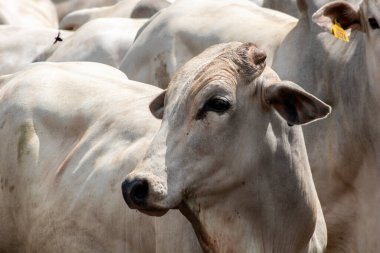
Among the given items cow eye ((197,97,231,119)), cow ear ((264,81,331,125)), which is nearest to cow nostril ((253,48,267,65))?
cow ear ((264,81,331,125))

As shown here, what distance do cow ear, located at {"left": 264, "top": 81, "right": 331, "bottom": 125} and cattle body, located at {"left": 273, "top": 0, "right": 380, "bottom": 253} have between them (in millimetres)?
1576

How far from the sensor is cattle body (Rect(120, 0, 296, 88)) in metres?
8.81

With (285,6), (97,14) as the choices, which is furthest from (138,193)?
(97,14)

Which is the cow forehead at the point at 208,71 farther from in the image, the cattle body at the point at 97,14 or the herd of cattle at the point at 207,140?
the cattle body at the point at 97,14

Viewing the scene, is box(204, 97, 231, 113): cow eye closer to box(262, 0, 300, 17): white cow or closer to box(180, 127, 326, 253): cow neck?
box(180, 127, 326, 253): cow neck

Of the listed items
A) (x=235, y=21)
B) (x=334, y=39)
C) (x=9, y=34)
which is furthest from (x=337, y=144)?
(x=9, y=34)

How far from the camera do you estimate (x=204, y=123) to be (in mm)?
5867

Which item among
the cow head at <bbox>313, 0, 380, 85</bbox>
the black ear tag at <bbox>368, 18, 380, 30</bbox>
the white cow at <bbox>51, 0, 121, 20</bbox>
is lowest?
the white cow at <bbox>51, 0, 121, 20</bbox>

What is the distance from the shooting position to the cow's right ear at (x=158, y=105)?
20.8 feet

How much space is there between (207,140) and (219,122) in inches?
3.8

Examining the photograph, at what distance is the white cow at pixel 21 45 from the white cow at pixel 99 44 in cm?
86

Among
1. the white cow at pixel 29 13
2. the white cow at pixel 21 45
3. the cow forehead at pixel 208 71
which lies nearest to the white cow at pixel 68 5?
the white cow at pixel 29 13

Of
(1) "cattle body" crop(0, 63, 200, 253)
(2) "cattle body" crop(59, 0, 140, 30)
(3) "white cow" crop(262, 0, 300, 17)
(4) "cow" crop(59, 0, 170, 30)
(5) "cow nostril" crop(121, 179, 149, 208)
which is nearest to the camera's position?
(5) "cow nostril" crop(121, 179, 149, 208)

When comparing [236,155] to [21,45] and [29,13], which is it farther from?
[29,13]
